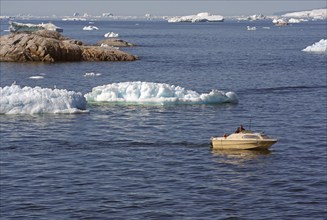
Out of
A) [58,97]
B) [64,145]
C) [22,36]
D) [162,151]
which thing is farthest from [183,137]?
[22,36]

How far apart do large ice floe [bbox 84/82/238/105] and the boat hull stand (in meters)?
17.4

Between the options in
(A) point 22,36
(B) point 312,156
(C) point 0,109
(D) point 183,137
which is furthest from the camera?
(A) point 22,36

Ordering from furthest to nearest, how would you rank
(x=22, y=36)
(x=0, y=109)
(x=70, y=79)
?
(x=22, y=36), (x=70, y=79), (x=0, y=109)

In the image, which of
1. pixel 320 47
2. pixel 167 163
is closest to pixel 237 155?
pixel 167 163

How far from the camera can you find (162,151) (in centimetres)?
5053

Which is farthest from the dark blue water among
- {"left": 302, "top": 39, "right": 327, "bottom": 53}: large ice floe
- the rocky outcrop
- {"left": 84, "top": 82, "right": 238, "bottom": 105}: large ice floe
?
{"left": 302, "top": 39, "right": 327, "bottom": 53}: large ice floe

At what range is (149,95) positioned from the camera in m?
68.4

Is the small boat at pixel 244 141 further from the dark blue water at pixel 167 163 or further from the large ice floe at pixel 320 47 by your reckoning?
the large ice floe at pixel 320 47

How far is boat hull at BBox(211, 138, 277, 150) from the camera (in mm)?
50000

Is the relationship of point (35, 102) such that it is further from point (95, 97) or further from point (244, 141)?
point (244, 141)

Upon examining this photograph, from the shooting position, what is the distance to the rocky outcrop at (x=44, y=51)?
118875mm

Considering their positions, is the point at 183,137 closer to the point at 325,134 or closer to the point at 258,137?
the point at 258,137

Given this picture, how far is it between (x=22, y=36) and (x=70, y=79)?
2793 cm

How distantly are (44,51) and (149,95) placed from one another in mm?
54602
